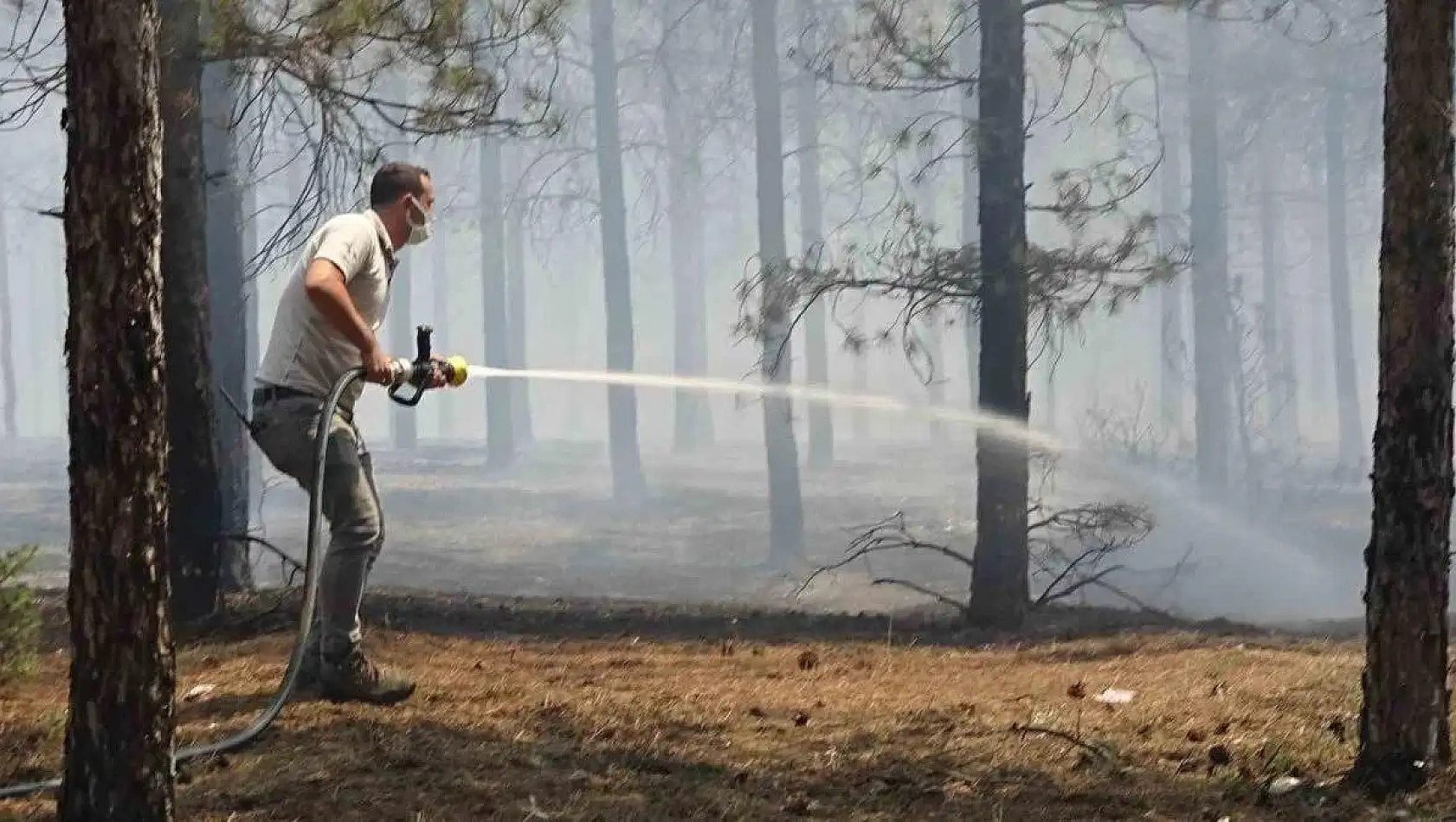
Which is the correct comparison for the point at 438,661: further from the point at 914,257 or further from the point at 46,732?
the point at 914,257

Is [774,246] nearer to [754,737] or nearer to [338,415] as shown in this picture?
[338,415]

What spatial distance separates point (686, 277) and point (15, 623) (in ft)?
102

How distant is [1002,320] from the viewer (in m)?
9.17

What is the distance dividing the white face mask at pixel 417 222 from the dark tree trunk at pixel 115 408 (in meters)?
1.71

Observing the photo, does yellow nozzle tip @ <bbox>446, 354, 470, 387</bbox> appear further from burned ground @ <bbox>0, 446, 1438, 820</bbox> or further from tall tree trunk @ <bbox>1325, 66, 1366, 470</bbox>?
tall tree trunk @ <bbox>1325, 66, 1366, 470</bbox>

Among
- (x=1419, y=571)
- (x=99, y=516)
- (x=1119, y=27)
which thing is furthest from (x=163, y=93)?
(x=1119, y=27)

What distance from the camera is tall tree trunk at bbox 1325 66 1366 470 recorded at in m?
28.1

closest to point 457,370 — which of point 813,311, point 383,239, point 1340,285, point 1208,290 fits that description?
point 383,239

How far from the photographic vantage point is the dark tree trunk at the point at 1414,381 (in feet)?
13.6

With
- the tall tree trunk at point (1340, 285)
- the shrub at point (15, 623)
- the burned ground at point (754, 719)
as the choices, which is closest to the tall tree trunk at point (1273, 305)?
the tall tree trunk at point (1340, 285)

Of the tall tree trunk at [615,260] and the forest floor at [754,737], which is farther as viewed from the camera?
the tall tree trunk at [615,260]

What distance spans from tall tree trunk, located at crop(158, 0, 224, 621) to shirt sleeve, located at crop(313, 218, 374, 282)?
251 centimetres

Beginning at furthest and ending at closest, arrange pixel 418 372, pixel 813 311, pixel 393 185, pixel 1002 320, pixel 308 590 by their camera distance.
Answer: pixel 813 311 < pixel 1002 320 < pixel 393 185 < pixel 418 372 < pixel 308 590

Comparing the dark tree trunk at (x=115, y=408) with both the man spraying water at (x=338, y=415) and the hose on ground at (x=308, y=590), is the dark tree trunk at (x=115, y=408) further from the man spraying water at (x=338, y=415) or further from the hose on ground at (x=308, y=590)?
the man spraying water at (x=338, y=415)
